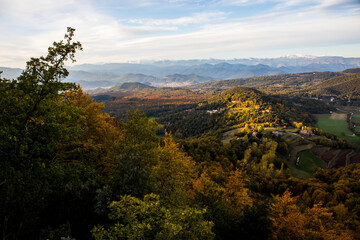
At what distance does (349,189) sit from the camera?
180 ft

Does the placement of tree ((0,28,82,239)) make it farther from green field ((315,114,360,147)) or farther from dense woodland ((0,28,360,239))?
green field ((315,114,360,147))

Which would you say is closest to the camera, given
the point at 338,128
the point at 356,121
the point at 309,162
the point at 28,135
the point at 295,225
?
the point at 28,135

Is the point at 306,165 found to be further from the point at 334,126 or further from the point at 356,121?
the point at 356,121

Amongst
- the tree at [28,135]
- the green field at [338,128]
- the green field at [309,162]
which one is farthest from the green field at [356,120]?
the tree at [28,135]

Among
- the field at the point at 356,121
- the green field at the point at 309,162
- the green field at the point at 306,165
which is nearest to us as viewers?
the green field at the point at 306,165

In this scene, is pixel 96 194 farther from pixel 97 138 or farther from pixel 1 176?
pixel 97 138

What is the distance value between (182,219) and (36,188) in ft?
31.6

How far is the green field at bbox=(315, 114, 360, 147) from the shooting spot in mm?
137500

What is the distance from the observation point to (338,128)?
165 metres

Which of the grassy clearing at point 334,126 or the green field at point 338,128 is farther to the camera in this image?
the grassy clearing at point 334,126

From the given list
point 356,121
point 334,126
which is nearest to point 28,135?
point 334,126

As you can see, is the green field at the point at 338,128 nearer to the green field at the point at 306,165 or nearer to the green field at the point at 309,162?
the green field at the point at 309,162

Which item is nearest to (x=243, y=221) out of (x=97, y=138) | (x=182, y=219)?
(x=182, y=219)

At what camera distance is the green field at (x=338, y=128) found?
13750cm
